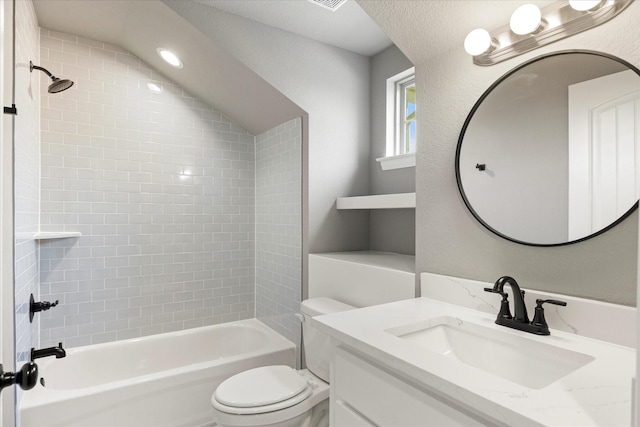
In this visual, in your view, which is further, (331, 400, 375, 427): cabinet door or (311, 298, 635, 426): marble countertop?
(331, 400, 375, 427): cabinet door

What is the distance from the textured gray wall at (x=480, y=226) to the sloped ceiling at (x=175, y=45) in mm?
1108

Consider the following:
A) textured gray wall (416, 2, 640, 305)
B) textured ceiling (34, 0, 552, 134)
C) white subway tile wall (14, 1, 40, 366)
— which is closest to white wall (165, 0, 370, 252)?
textured ceiling (34, 0, 552, 134)

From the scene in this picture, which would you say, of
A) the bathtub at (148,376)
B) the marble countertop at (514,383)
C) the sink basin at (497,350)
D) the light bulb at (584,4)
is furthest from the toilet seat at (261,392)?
the light bulb at (584,4)

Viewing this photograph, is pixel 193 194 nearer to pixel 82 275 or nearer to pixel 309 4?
pixel 82 275

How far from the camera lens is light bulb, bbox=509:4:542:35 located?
1170mm

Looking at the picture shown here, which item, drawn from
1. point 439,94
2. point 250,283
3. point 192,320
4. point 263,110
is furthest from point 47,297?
point 439,94

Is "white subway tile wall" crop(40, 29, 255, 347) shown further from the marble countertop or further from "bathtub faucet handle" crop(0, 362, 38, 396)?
"bathtub faucet handle" crop(0, 362, 38, 396)

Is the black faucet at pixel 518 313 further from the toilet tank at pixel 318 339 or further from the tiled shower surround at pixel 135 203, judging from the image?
the tiled shower surround at pixel 135 203

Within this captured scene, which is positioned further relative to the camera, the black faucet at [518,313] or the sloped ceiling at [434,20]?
the sloped ceiling at [434,20]

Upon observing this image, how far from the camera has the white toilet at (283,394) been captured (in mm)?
1596

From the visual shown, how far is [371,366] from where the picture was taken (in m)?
1.06

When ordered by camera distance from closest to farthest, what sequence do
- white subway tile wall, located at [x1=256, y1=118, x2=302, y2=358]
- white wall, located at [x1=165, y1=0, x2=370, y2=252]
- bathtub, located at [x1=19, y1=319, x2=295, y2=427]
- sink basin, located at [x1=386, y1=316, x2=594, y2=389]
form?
sink basin, located at [x1=386, y1=316, x2=594, y2=389]
bathtub, located at [x1=19, y1=319, x2=295, y2=427]
white wall, located at [x1=165, y1=0, x2=370, y2=252]
white subway tile wall, located at [x1=256, y1=118, x2=302, y2=358]

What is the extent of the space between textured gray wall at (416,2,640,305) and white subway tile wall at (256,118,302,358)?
1104 millimetres

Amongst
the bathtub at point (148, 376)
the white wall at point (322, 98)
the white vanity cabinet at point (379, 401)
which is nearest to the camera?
the white vanity cabinet at point (379, 401)
